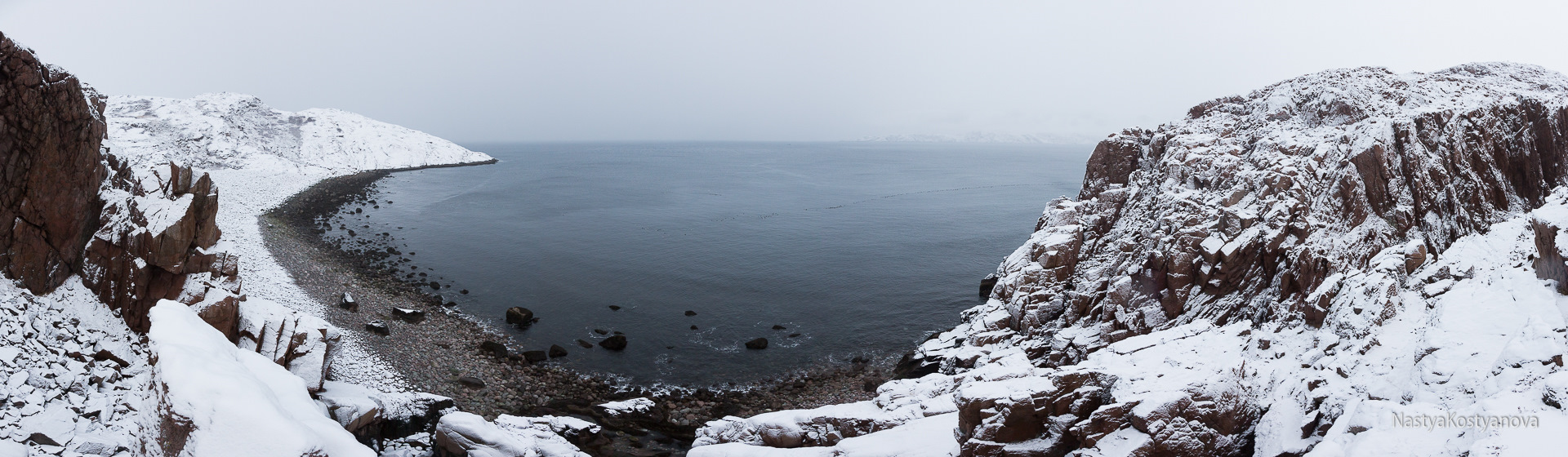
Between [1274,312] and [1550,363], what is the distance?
1290 cm

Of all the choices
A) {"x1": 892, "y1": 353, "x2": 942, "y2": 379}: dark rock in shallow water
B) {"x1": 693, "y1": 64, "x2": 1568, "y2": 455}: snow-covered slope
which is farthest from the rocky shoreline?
{"x1": 693, "y1": 64, "x2": 1568, "y2": 455}: snow-covered slope

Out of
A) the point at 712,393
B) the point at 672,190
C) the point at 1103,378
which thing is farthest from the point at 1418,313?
the point at 672,190

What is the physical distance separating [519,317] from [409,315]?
264 inches

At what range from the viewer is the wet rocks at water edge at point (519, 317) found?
45.5m

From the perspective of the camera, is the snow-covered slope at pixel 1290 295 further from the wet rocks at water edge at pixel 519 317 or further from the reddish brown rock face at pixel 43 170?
the reddish brown rock face at pixel 43 170

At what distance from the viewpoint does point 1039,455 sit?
18.6 metres

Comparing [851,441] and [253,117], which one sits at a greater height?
[253,117]

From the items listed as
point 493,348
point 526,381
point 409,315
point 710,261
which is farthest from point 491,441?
point 710,261

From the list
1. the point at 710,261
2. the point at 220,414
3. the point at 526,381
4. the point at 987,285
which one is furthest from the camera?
the point at 710,261

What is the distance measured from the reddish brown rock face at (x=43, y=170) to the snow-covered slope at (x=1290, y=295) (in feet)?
81.1

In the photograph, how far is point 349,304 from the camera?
42531 mm

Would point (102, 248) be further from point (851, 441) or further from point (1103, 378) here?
point (1103, 378)

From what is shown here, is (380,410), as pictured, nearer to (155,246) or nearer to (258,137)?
(155,246)

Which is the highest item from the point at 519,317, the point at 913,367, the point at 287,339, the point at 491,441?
the point at 287,339
